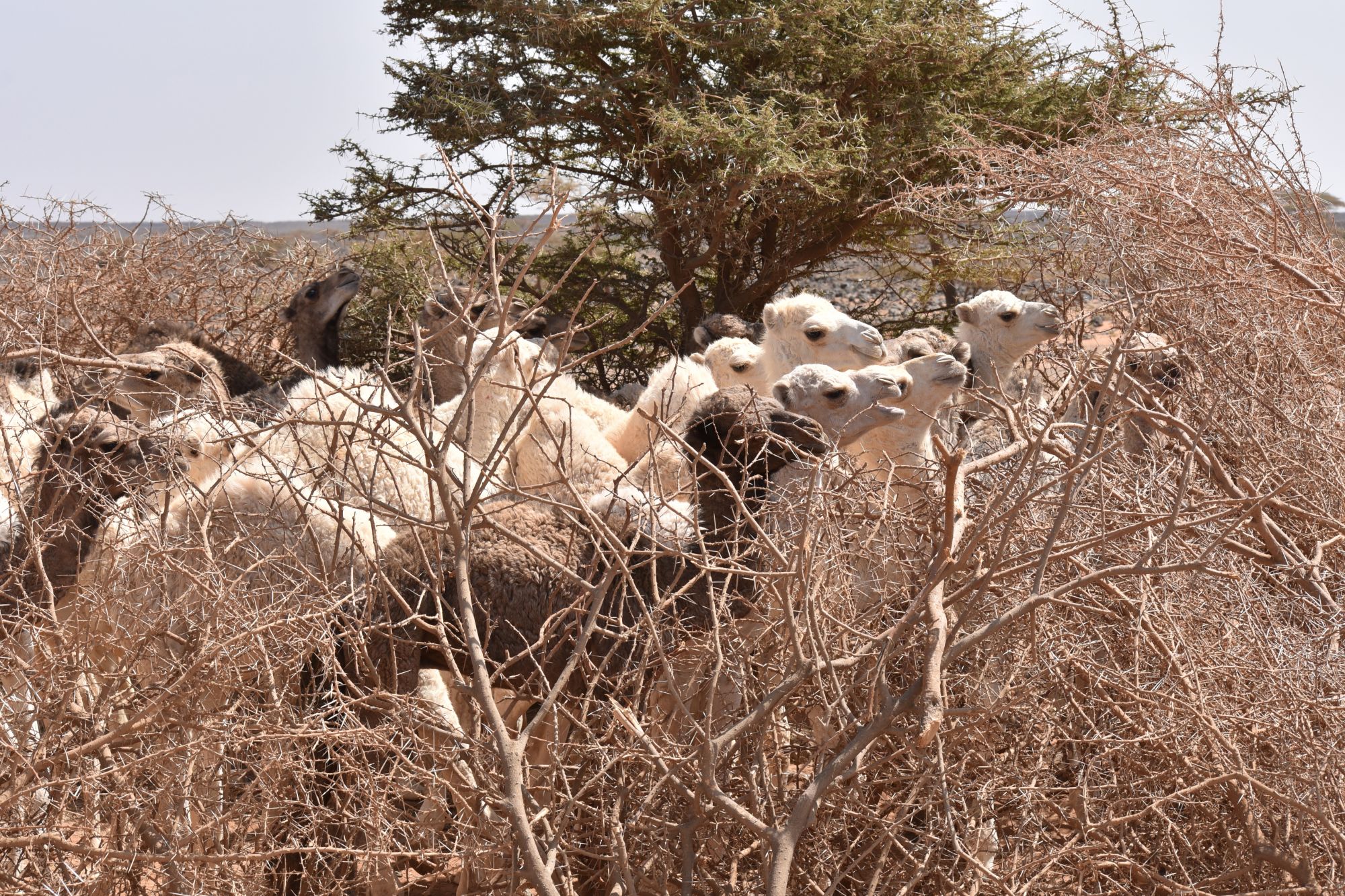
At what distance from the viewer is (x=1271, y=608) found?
3.76 m

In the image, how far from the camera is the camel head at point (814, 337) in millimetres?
6965

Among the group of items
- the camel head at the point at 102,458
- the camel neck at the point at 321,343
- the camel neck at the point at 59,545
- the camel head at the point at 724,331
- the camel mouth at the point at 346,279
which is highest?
the camel mouth at the point at 346,279

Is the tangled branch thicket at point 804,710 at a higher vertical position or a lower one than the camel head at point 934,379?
lower

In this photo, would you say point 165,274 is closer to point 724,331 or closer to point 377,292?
point 377,292

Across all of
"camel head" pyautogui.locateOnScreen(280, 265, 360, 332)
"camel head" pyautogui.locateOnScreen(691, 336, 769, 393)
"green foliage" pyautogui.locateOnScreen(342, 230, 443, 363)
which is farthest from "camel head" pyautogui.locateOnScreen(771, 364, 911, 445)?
"green foliage" pyautogui.locateOnScreen(342, 230, 443, 363)

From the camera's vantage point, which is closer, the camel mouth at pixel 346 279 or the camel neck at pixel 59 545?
the camel neck at pixel 59 545

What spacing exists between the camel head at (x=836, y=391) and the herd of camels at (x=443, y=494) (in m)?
0.01

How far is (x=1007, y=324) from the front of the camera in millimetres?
7727

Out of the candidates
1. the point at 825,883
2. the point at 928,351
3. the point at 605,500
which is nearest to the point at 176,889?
the point at 825,883

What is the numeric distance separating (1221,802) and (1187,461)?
1109 mm

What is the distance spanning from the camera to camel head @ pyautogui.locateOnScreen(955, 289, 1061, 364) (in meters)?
7.68

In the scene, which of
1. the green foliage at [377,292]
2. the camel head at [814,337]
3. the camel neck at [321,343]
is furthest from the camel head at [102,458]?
the green foliage at [377,292]

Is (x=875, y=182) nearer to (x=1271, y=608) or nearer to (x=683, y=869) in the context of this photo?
(x=1271, y=608)

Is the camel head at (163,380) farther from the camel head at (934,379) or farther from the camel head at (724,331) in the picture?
the camel head at (934,379)
